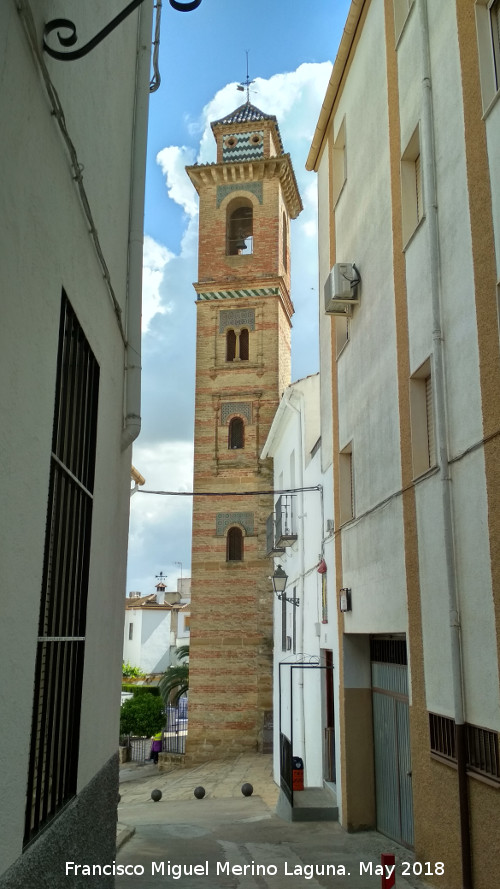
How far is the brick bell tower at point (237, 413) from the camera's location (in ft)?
81.1

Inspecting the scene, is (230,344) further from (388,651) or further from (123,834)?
(123,834)

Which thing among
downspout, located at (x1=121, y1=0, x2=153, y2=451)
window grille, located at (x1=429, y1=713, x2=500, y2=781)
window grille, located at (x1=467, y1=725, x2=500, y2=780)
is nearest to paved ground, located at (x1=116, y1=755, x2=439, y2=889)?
window grille, located at (x1=429, y1=713, x2=500, y2=781)

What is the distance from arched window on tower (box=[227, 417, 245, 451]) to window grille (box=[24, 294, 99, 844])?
21.6 meters

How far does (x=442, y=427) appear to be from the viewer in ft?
22.7

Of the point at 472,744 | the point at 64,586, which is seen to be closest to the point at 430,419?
the point at 472,744

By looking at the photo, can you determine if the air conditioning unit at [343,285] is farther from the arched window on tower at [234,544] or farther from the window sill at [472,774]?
the arched window on tower at [234,544]

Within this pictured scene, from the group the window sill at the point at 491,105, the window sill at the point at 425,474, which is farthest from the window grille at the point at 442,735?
the window sill at the point at 491,105

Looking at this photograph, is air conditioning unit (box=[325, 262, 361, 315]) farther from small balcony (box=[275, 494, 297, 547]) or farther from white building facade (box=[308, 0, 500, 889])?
small balcony (box=[275, 494, 297, 547])

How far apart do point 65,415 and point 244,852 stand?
21.1ft

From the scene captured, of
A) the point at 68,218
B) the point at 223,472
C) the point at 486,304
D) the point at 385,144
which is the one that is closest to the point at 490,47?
the point at 486,304

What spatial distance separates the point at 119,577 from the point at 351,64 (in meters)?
8.63

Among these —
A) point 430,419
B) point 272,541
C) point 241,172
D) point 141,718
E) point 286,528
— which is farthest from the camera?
point 241,172

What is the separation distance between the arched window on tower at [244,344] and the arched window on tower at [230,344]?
0.27 metres

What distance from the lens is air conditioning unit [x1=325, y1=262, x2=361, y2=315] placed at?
10562 mm
